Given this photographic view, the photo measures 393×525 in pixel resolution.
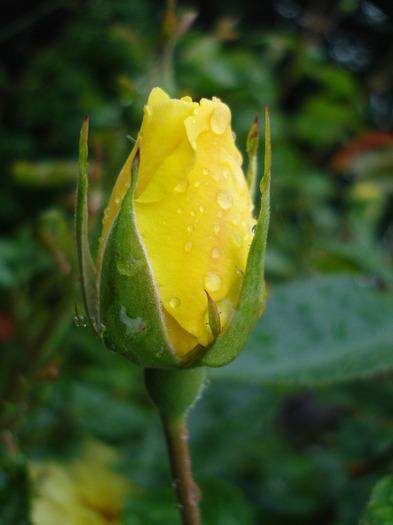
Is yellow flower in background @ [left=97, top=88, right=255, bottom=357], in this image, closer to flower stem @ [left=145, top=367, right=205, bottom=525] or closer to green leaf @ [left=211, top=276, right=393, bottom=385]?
flower stem @ [left=145, top=367, right=205, bottom=525]

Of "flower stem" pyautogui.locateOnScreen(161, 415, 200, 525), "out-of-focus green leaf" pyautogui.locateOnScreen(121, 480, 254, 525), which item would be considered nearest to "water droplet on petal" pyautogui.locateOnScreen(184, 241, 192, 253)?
"flower stem" pyautogui.locateOnScreen(161, 415, 200, 525)

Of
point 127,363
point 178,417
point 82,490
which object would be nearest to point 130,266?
point 178,417

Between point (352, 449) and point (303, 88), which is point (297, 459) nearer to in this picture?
point (352, 449)

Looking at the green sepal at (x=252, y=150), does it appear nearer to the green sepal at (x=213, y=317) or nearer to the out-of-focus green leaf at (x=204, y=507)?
the green sepal at (x=213, y=317)

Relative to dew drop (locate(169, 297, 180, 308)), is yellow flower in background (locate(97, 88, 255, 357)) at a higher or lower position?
higher

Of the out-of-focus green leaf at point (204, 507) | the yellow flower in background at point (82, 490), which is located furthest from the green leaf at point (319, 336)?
the yellow flower in background at point (82, 490)

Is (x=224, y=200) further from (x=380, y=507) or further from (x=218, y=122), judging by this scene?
(x=380, y=507)
